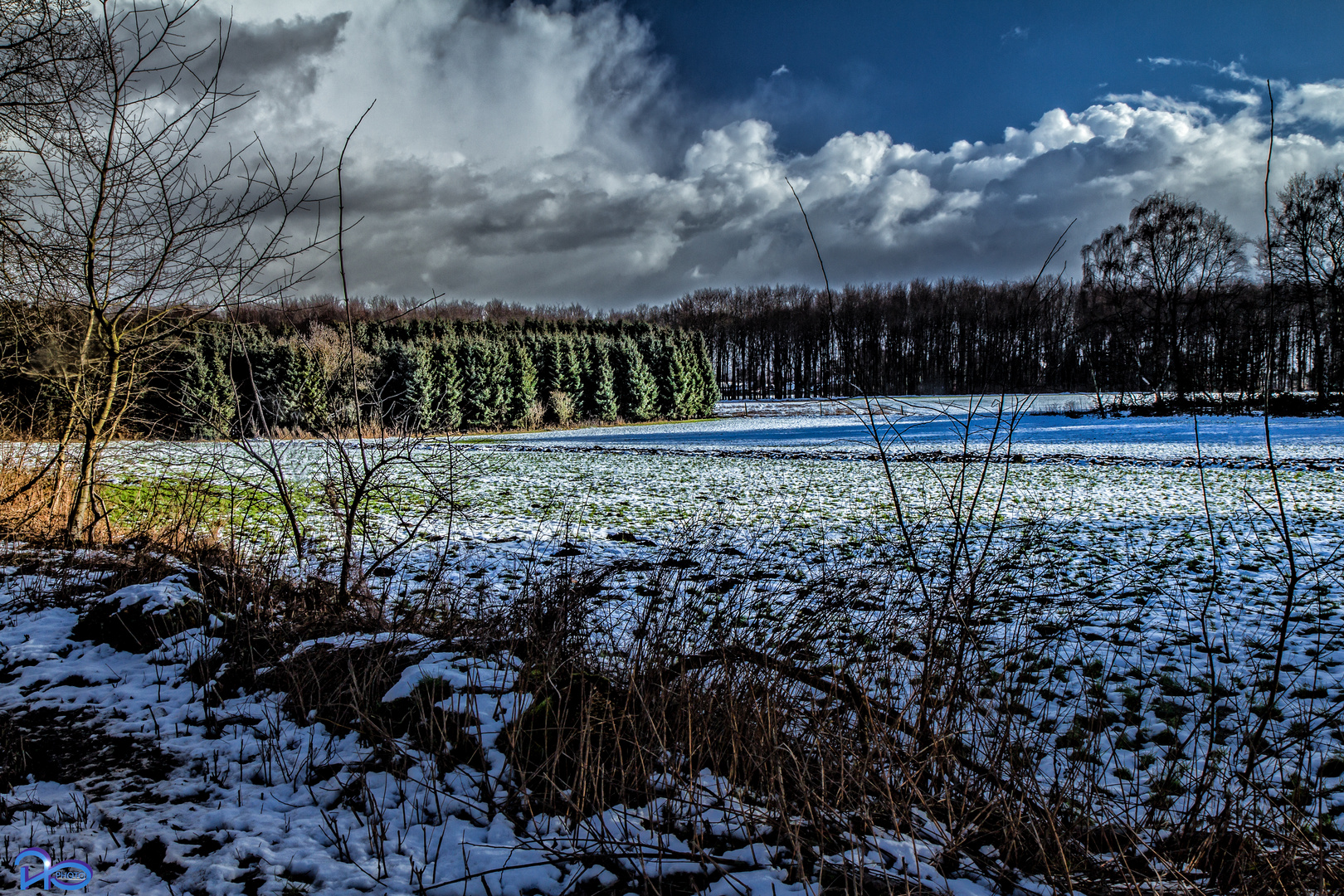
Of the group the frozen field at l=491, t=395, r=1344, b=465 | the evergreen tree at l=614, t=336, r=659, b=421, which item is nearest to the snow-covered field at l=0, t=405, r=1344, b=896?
the frozen field at l=491, t=395, r=1344, b=465

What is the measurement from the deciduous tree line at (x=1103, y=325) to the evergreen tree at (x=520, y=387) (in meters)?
16.3

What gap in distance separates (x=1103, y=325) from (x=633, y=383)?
29.0m

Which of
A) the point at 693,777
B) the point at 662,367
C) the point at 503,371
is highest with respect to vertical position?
the point at 662,367

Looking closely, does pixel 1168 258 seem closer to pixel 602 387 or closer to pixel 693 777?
pixel 602 387

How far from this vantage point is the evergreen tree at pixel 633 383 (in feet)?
125

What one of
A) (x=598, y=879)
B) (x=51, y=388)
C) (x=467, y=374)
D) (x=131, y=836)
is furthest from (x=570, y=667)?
(x=467, y=374)

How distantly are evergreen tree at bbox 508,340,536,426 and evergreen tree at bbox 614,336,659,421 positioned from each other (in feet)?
20.6

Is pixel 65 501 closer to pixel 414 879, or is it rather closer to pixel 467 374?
pixel 414 879

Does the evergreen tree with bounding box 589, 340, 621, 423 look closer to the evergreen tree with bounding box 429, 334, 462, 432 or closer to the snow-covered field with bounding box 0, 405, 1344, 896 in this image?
the evergreen tree with bounding box 429, 334, 462, 432

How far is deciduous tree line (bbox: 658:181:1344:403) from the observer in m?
2.79

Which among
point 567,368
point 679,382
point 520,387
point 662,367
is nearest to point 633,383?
point 662,367

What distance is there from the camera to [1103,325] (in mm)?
39281

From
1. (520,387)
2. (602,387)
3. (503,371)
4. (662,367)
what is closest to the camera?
(503,371)

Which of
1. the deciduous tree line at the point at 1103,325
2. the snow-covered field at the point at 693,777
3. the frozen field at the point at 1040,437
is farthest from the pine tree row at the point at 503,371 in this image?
the snow-covered field at the point at 693,777
